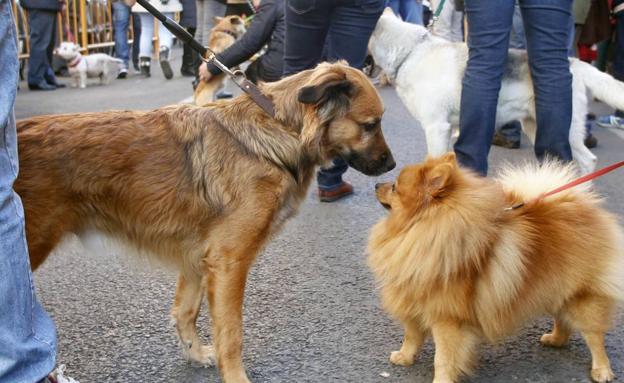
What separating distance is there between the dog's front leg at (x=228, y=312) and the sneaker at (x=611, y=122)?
6.53m

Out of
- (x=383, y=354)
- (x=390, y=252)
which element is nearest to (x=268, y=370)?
(x=383, y=354)

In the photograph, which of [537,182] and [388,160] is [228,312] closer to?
[388,160]

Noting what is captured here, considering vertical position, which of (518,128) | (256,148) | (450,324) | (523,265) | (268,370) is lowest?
(518,128)

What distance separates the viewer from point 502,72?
4.07 m

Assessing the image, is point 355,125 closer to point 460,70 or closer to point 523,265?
point 523,265

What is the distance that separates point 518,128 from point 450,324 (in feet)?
15.9

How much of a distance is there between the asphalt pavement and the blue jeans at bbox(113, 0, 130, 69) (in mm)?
11553

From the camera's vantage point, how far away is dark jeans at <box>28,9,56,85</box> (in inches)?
452

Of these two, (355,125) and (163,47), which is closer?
(355,125)

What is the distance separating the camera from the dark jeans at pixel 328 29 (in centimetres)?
451

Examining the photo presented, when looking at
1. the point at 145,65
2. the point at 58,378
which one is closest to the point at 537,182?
the point at 58,378

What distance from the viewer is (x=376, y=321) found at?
10.6 feet

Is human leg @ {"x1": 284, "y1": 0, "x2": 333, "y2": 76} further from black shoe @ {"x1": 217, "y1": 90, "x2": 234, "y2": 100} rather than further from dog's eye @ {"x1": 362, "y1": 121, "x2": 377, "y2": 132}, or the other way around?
black shoe @ {"x1": 217, "y1": 90, "x2": 234, "y2": 100}

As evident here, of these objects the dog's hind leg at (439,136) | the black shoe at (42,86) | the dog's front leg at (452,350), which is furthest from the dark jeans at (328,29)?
the black shoe at (42,86)
